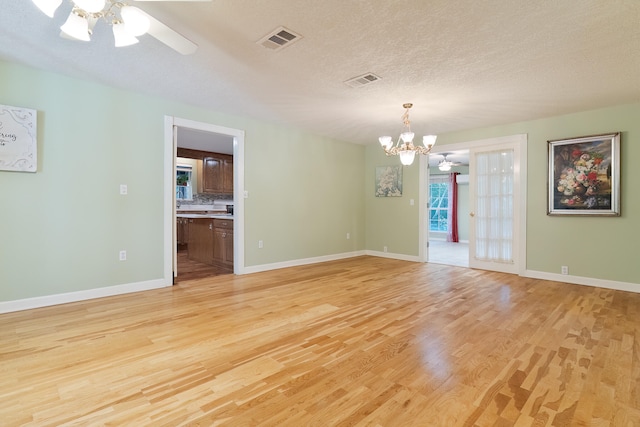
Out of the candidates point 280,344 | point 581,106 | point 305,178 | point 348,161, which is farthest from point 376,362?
point 348,161

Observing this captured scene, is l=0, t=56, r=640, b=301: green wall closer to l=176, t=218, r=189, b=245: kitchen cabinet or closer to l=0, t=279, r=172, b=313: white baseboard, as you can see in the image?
l=0, t=279, r=172, b=313: white baseboard

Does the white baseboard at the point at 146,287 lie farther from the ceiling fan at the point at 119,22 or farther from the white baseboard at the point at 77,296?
the ceiling fan at the point at 119,22

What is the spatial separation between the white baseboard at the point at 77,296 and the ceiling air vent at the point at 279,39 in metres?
3.25

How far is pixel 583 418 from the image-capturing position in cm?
154

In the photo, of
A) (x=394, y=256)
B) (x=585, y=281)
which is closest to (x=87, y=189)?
(x=394, y=256)

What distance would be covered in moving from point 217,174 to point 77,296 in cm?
474

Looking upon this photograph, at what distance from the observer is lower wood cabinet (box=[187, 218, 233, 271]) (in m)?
5.26

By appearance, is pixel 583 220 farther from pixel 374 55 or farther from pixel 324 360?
pixel 324 360

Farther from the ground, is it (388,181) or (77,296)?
(388,181)

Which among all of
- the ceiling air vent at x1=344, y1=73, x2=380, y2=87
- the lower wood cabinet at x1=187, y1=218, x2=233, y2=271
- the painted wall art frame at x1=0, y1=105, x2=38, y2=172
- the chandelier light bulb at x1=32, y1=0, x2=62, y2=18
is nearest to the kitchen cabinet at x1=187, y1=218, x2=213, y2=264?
the lower wood cabinet at x1=187, y1=218, x2=233, y2=271

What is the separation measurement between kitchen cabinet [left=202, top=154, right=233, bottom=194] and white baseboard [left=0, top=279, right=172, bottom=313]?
4.01 meters

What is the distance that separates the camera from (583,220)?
434cm

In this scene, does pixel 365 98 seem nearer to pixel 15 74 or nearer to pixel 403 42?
pixel 403 42

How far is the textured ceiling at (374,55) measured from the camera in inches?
84.9
